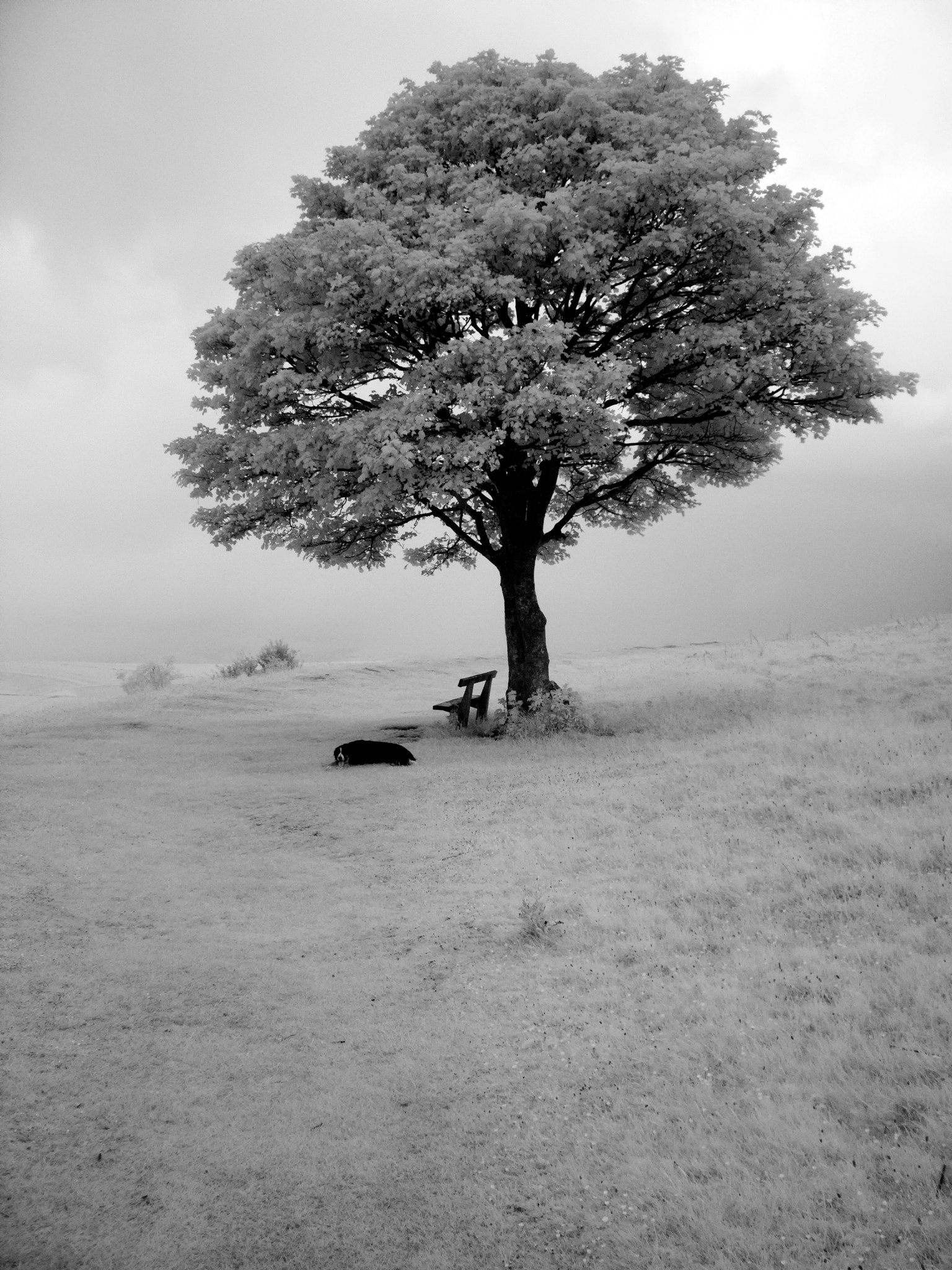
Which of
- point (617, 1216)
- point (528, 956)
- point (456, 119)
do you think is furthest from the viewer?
point (456, 119)

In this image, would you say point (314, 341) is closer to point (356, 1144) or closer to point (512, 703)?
point (512, 703)

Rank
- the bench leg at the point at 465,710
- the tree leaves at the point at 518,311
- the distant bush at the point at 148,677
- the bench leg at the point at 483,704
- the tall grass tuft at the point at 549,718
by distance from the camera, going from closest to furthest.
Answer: the tree leaves at the point at 518,311 < the tall grass tuft at the point at 549,718 < the bench leg at the point at 465,710 < the bench leg at the point at 483,704 < the distant bush at the point at 148,677

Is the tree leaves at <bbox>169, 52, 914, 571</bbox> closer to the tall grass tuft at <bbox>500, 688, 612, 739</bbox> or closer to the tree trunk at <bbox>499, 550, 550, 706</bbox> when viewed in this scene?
the tree trunk at <bbox>499, 550, 550, 706</bbox>

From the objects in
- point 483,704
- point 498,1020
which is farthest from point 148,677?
point 498,1020

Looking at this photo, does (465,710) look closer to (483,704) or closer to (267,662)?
(483,704)

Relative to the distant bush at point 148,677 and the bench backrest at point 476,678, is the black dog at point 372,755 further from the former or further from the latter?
the distant bush at point 148,677

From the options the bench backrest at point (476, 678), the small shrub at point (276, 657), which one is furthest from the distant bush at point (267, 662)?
the bench backrest at point (476, 678)

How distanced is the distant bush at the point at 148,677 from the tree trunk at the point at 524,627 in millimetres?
23978

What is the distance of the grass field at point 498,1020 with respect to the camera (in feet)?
13.9

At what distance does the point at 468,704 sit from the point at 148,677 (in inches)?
964

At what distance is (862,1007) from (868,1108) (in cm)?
113

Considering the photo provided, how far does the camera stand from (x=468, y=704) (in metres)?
21.2

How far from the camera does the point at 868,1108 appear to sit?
15.5 feet

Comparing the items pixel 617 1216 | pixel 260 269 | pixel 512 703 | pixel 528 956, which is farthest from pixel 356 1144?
pixel 260 269
